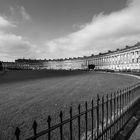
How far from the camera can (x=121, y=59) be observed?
101 m

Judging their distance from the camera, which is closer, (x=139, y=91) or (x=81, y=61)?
(x=139, y=91)

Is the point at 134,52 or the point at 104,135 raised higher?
the point at 134,52

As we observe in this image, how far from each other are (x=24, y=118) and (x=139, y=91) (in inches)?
275

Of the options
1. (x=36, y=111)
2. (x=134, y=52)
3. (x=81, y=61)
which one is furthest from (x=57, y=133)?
(x=81, y=61)

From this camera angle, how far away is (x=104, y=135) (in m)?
3.94

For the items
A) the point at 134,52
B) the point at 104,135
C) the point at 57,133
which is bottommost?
the point at 57,133

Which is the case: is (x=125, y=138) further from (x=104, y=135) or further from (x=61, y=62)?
(x=61, y=62)

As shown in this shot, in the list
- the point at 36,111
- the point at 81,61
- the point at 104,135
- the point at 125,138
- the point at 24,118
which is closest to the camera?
the point at 104,135

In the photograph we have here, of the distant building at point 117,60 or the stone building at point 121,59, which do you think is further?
the distant building at point 117,60

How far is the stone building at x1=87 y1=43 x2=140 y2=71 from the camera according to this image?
85.0m

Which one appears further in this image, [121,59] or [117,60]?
[117,60]

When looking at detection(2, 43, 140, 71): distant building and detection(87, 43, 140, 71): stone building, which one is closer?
detection(87, 43, 140, 71): stone building

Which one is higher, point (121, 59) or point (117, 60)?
point (121, 59)

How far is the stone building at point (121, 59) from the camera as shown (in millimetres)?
85000
